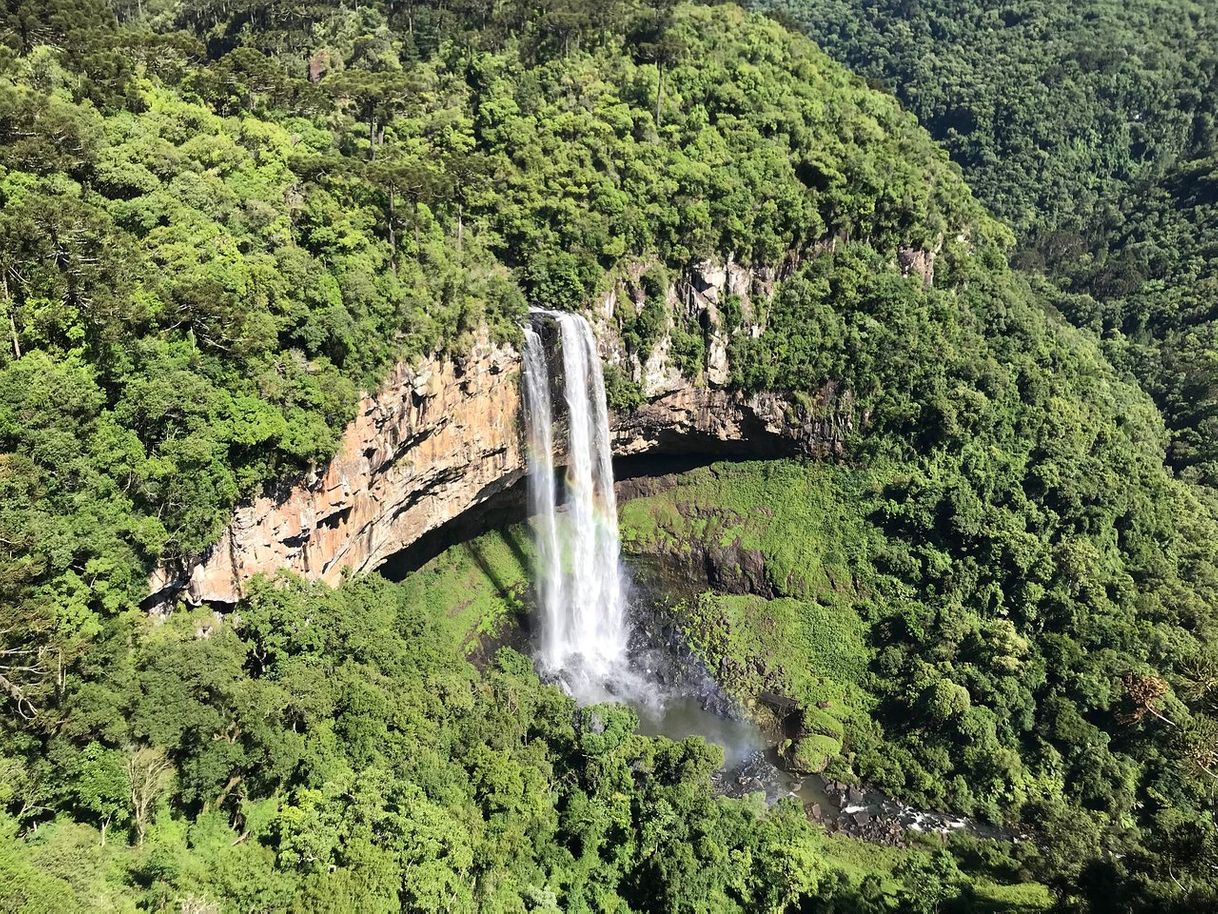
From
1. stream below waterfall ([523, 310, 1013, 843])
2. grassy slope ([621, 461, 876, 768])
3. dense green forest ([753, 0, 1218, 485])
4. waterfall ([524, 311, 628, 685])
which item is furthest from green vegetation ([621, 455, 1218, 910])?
dense green forest ([753, 0, 1218, 485])

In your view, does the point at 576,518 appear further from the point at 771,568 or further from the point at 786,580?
the point at 786,580

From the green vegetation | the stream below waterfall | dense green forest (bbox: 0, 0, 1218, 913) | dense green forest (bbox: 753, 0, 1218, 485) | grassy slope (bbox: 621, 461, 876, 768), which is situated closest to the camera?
dense green forest (bbox: 0, 0, 1218, 913)

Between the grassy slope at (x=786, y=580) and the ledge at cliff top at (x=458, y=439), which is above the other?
the ledge at cliff top at (x=458, y=439)

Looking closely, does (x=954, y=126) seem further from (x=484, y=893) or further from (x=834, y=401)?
(x=484, y=893)

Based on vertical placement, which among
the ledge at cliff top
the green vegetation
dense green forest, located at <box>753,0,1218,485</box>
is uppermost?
dense green forest, located at <box>753,0,1218,485</box>

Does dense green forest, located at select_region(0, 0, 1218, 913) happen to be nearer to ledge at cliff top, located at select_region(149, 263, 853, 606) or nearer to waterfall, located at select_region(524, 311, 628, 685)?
ledge at cliff top, located at select_region(149, 263, 853, 606)

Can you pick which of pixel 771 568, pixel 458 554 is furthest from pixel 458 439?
pixel 771 568

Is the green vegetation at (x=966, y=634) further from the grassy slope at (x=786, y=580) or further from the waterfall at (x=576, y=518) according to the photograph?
the waterfall at (x=576, y=518)

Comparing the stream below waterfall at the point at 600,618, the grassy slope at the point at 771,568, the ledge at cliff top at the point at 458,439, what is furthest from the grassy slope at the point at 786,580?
the ledge at cliff top at the point at 458,439
